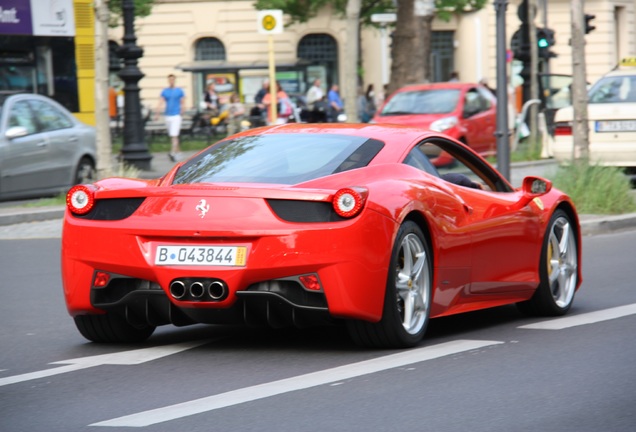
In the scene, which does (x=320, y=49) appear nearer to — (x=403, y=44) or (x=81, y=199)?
(x=403, y=44)

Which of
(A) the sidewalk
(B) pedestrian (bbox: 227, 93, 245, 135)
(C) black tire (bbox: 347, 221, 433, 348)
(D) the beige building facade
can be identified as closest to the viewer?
(C) black tire (bbox: 347, 221, 433, 348)

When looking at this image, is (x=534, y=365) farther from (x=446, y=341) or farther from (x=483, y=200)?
(x=483, y=200)

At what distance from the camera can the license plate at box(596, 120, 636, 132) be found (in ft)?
67.6

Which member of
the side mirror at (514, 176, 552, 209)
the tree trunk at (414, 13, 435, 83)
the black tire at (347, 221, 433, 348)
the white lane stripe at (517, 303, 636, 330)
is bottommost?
the white lane stripe at (517, 303, 636, 330)

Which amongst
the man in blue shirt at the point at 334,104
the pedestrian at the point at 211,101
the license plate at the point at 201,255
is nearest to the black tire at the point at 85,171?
the license plate at the point at 201,255

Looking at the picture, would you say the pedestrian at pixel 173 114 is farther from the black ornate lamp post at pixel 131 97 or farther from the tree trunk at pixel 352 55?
the tree trunk at pixel 352 55

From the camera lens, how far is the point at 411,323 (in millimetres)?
7324

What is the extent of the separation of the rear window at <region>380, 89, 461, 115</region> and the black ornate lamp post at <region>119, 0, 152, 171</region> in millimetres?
4545

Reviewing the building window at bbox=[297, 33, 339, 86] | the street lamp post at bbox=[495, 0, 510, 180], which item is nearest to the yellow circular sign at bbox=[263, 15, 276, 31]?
the street lamp post at bbox=[495, 0, 510, 180]

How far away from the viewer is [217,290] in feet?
22.5

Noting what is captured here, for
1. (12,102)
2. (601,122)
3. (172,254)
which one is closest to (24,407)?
(172,254)

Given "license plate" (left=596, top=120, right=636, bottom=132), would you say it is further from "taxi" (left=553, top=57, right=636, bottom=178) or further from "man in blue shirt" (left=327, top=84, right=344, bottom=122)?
"man in blue shirt" (left=327, top=84, right=344, bottom=122)

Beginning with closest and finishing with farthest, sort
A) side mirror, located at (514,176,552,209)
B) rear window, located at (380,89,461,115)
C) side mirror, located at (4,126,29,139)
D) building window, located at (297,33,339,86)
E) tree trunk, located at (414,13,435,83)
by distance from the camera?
side mirror, located at (514,176,552,209), side mirror, located at (4,126,29,139), rear window, located at (380,89,461,115), tree trunk, located at (414,13,435,83), building window, located at (297,33,339,86)

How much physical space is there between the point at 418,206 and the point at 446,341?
2.66 feet
